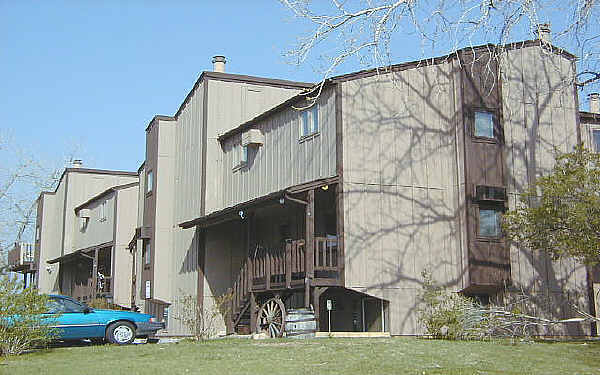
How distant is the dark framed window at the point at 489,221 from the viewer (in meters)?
20.7

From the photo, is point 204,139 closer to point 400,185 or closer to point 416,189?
point 400,185

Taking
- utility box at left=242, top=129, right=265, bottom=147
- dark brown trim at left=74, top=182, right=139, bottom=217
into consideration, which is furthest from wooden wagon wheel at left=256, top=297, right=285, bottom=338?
dark brown trim at left=74, top=182, right=139, bottom=217

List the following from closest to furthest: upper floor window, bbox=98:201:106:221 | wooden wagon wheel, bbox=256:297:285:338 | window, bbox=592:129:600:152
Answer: wooden wagon wheel, bbox=256:297:285:338, window, bbox=592:129:600:152, upper floor window, bbox=98:201:106:221

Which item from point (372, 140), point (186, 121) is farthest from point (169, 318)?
point (372, 140)

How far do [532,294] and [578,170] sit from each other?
4080 mm

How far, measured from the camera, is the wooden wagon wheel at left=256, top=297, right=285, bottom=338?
68.7 feet

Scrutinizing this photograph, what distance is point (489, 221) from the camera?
20.8 meters

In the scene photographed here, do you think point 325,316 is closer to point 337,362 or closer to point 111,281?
point 337,362

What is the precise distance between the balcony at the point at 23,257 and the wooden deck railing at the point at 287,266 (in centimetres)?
3063

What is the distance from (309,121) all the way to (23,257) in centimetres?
3521

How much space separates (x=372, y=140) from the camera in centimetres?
2067

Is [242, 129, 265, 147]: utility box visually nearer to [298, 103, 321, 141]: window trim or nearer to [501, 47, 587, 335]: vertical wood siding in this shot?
[298, 103, 321, 141]: window trim

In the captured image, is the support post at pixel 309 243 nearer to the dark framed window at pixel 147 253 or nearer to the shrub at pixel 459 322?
the shrub at pixel 459 322

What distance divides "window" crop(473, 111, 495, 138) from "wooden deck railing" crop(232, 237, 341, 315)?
16.0 feet
